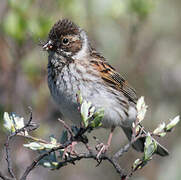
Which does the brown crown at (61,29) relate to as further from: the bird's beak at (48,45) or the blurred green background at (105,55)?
the blurred green background at (105,55)

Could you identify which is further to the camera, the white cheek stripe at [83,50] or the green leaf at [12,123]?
the white cheek stripe at [83,50]

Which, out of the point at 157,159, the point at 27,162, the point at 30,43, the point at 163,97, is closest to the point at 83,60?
the point at 30,43

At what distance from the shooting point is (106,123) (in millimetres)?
4828

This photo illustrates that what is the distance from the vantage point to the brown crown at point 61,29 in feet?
14.9

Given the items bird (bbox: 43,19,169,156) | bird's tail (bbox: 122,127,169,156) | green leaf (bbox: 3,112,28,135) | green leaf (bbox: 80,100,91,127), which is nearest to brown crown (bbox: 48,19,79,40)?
bird (bbox: 43,19,169,156)

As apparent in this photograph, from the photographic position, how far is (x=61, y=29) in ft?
15.1

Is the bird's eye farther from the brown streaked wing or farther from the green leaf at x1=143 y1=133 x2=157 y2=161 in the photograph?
the green leaf at x1=143 y1=133 x2=157 y2=161

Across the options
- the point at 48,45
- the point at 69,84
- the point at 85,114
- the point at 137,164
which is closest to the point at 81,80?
the point at 69,84

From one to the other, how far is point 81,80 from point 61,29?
20.0 inches

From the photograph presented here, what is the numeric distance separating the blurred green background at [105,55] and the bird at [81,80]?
0.94 feet

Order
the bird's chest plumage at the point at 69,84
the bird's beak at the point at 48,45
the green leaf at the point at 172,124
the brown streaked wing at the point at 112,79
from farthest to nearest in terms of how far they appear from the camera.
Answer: the brown streaked wing at the point at 112,79
the bird's beak at the point at 48,45
the bird's chest plumage at the point at 69,84
the green leaf at the point at 172,124

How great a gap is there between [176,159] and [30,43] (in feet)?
6.85

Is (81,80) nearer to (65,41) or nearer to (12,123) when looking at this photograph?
(65,41)

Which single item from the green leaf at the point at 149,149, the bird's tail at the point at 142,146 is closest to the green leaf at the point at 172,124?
the green leaf at the point at 149,149
